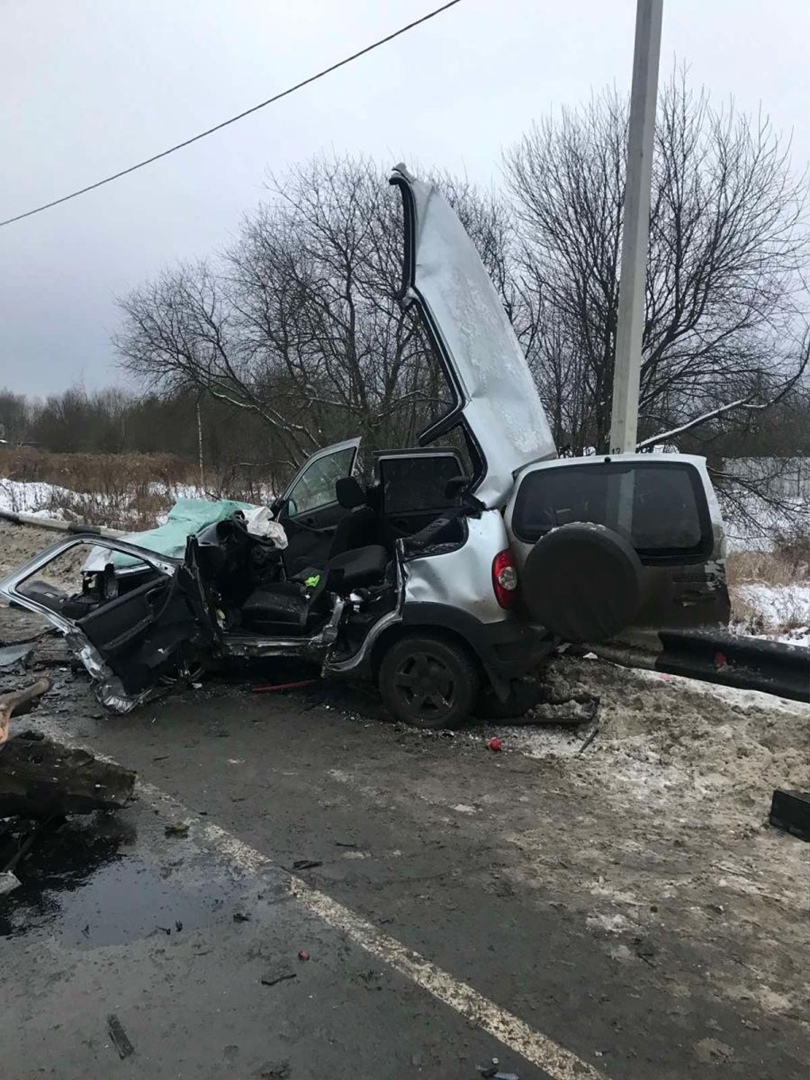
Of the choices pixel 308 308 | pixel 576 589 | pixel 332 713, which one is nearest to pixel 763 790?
pixel 576 589

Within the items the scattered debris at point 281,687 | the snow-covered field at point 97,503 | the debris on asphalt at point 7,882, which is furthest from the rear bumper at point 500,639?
the snow-covered field at point 97,503

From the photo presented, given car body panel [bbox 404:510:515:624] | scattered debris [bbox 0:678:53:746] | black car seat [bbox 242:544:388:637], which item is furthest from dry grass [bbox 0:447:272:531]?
scattered debris [bbox 0:678:53:746]

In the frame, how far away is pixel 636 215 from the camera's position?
6688mm

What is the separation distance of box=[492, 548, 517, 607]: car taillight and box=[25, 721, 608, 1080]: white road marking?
2.16m

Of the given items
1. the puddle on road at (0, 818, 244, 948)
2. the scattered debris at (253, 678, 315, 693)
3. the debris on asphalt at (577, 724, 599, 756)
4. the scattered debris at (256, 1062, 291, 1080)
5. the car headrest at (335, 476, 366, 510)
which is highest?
the car headrest at (335, 476, 366, 510)

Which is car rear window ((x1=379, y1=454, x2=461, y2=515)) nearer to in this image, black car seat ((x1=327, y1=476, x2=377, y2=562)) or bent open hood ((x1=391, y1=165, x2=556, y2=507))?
black car seat ((x1=327, y1=476, x2=377, y2=562))

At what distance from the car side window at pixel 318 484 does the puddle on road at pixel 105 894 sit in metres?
4.09

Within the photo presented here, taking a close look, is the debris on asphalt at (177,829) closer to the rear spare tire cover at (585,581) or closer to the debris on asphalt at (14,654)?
the rear spare tire cover at (585,581)

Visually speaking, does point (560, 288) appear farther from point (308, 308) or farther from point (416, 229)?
point (416, 229)

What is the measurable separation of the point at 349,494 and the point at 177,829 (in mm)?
3336

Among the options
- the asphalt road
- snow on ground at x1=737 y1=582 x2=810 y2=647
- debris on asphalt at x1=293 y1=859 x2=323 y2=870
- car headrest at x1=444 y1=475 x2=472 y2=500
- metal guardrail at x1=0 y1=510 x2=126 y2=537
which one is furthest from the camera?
metal guardrail at x1=0 y1=510 x2=126 y2=537

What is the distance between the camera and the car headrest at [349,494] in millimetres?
6578

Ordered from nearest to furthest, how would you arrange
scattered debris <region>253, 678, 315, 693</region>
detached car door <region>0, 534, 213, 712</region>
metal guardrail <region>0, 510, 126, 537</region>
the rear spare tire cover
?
the rear spare tire cover
detached car door <region>0, 534, 213, 712</region>
scattered debris <region>253, 678, 315, 693</region>
metal guardrail <region>0, 510, 126, 537</region>

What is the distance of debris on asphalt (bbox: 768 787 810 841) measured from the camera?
3.75 m
